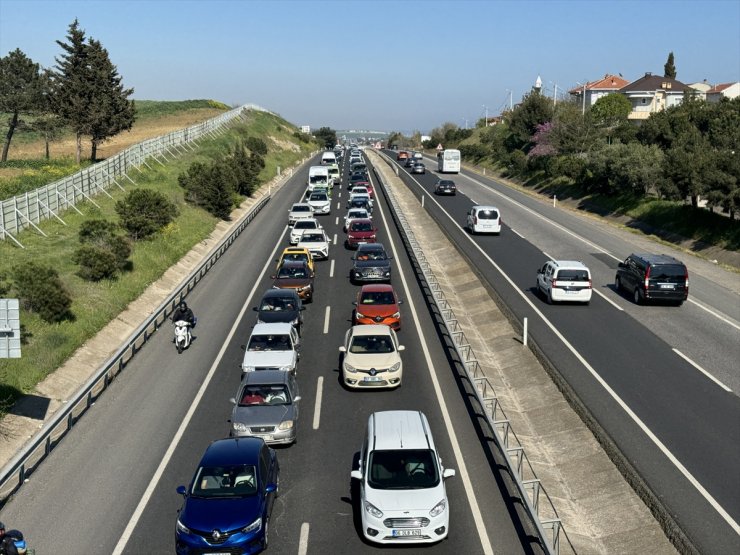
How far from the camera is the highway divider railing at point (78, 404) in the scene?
14.6 meters

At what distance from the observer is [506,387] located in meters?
22.6

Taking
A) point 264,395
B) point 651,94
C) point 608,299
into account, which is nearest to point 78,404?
point 264,395

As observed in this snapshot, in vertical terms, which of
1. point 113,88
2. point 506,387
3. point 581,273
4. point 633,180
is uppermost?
point 113,88

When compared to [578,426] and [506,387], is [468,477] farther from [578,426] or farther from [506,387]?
[506,387]

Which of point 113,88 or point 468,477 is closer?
point 468,477

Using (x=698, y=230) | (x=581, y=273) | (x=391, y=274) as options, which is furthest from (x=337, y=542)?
(x=698, y=230)

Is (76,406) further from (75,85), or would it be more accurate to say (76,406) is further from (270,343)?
(75,85)

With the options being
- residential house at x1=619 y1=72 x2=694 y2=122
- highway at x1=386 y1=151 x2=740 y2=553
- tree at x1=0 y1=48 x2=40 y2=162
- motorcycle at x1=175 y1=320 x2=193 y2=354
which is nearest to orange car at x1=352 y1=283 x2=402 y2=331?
highway at x1=386 y1=151 x2=740 y2=553

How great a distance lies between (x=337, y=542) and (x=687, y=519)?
6872 millimetres

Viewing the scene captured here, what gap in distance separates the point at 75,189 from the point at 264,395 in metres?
28.3

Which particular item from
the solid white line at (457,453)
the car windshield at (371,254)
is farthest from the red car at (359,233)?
the solid white line at (457,453)

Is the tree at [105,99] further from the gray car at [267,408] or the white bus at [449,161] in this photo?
the gray car at [267,408]

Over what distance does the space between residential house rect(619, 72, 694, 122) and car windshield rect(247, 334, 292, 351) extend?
355 feet

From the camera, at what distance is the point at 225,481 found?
41.7 ft
